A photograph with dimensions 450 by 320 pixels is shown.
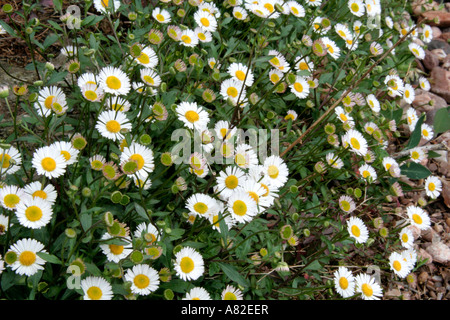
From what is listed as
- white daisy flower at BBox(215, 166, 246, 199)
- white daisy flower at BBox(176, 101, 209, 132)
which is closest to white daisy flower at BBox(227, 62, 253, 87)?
white daisy flower at BBox(176, 101, 209, 132)

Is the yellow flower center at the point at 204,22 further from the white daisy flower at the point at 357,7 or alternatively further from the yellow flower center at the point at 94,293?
the yellow flower center at the point at 94,293

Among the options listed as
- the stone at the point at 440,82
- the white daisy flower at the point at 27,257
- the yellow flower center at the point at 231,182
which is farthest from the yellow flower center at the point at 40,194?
the stone at the point at 440,82

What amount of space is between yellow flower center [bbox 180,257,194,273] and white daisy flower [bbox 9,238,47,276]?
22.5 inches

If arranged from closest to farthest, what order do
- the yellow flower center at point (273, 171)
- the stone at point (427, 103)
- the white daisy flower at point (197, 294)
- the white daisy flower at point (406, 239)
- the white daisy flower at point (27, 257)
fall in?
the white daisy flower at point (27, 257) < the white daisy flower at point (197, 294) < the yellow flower center at point (273, 171) < the white daisy flower at point (406, 239) < the stone at point (427, 103)

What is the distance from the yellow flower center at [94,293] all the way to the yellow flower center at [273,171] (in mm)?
1075

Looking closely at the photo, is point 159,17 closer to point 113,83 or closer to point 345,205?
point 113,83

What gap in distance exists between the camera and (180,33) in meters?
2.46

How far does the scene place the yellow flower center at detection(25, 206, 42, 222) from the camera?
168 centimetres

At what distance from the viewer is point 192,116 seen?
2232mm

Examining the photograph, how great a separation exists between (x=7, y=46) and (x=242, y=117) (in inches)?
65.3

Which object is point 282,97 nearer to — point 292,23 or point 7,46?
point 292,23

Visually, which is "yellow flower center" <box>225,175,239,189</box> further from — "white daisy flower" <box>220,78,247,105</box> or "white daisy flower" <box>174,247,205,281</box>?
"white daisy flower" <box>220,78,247,105</box>

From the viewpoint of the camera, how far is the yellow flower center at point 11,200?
1698 millimetres

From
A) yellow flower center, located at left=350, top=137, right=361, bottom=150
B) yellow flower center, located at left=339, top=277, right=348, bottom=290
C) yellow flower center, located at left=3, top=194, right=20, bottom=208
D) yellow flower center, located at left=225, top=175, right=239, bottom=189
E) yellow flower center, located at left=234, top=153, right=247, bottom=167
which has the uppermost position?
yellow flower center, located at left=350, top=137, right=361, bottom=150
